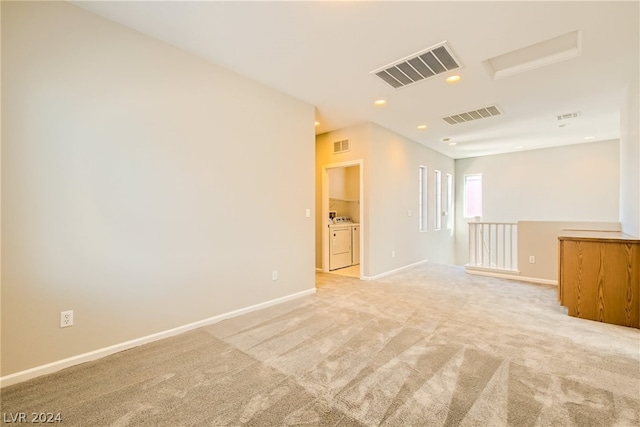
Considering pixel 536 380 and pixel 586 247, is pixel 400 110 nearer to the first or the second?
pixel 586 247

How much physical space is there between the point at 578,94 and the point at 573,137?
9.77ft

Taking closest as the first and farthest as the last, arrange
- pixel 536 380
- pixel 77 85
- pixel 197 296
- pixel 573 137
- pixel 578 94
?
pixel 536 380 → pixel 77 85 → pixel 197 296 → pixel 578 94 → pixel 573 137

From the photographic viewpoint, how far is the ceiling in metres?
2.12

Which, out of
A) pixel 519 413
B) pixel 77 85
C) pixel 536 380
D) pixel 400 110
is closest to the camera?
pixel 519 413

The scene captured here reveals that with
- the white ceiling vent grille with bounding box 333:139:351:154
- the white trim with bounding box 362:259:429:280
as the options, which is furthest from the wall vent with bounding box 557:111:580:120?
the white trim with bounding box 362:259:429:280

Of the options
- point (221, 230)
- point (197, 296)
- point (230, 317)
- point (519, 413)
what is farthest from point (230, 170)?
point (519, 413)

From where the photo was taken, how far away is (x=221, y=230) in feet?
9.68

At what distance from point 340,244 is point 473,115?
3332 millimetres

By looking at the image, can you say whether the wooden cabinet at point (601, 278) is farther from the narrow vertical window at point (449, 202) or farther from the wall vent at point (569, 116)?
the narrow vertical window at point (449, 202)

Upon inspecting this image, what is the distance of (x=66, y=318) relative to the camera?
6.67ft

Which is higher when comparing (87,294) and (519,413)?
(87,294)

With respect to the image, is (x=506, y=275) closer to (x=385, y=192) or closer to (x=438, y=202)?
(x=385, y=192)

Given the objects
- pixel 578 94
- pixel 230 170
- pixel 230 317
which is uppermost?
pixel 578 94

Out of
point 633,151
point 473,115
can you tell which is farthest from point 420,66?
point 633,151
